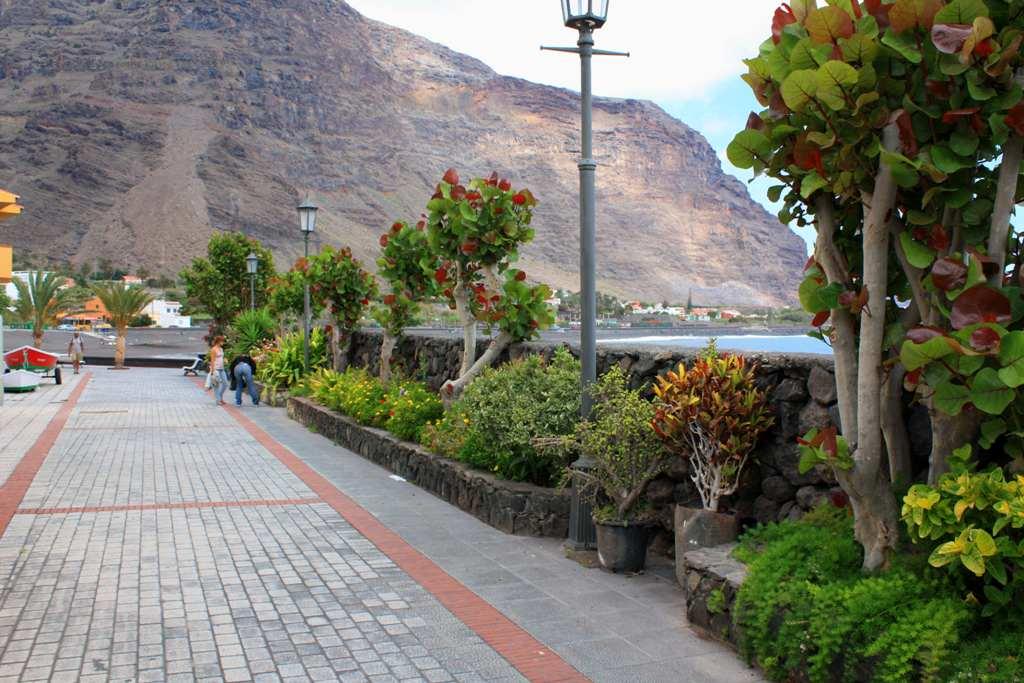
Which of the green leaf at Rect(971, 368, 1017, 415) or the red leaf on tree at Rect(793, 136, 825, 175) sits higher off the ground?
the red leaf on tree at Rect(793, 136, 825, 175)

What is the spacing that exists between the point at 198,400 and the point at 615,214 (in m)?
143

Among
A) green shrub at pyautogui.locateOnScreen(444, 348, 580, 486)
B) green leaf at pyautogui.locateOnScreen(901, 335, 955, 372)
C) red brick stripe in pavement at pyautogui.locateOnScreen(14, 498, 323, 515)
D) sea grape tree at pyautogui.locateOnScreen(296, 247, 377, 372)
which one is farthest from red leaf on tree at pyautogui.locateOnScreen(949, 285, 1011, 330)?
sea grape tree at pyautogui.locateOnScreen(296, 247, 377, 372)

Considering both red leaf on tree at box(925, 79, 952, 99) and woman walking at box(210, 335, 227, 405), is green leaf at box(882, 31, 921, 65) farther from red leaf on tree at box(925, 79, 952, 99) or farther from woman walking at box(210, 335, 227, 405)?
woman walking at box(210, 335, 227, 405)

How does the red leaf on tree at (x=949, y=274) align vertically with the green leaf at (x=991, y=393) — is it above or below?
above

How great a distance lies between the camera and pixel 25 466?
1154cm

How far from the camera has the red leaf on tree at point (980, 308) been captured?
404 cm

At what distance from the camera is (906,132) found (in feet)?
14.5

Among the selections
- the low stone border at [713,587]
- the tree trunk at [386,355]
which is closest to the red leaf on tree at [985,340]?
the low stone border at [713,587]

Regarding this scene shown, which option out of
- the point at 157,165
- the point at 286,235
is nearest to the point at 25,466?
the point at 286,235

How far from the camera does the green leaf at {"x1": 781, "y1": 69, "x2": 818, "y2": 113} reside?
4480mm

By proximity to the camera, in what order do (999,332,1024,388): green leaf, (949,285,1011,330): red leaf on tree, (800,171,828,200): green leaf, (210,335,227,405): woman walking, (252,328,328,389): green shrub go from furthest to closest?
(252,328,328,389): green shrub → (210,335,227,405): woman walking → (800,171,828,200): green leaf → (949,285,1011,330): red leaf on tree → (999,332,1024,388): green leaf

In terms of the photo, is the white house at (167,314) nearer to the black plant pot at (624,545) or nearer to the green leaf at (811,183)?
the black plant pot at (624,545)

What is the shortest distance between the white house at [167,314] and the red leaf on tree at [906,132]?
3592 inches

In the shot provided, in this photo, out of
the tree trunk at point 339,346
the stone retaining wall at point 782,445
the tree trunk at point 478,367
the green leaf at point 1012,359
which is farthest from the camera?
the tree trunk at point 339,346
